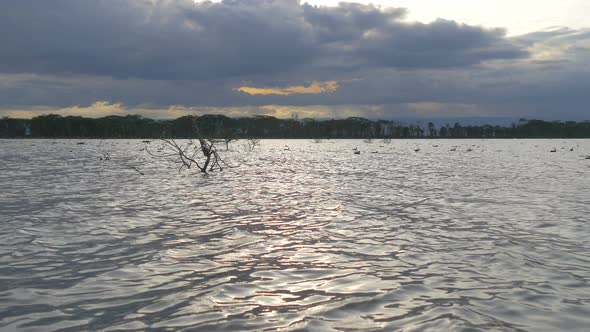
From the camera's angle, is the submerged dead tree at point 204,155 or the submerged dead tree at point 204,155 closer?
the submerged dead tree at point 204,155

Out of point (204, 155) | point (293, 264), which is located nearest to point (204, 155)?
point (204, 155)

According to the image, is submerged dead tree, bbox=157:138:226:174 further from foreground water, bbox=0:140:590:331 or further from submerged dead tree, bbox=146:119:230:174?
foreground water, bbox=0:140:590:331

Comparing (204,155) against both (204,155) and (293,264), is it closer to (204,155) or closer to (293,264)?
(204,155)

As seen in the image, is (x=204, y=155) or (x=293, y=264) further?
(x=204, y=155)

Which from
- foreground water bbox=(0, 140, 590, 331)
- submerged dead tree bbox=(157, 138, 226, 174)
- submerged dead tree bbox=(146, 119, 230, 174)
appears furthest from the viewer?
submerged dead tree bbox=(157, 138, 226, 174)

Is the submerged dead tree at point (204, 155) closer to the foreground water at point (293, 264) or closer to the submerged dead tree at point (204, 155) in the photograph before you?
the submerged dead tree at point (204, 155)

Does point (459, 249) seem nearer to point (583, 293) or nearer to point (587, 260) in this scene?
point (587, 260)

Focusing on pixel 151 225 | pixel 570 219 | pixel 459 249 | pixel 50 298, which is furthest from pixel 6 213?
pixel 570 219

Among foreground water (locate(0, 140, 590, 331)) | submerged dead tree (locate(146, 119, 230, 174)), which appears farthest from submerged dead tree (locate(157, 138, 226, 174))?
foreground water (locate(0, 140, 590, 331))

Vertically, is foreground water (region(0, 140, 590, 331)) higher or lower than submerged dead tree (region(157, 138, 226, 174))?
lower

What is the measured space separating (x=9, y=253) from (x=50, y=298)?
383 centimetres

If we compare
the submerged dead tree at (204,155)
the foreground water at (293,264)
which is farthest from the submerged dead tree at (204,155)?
the foreground water at (293,264)

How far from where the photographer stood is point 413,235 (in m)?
12.6

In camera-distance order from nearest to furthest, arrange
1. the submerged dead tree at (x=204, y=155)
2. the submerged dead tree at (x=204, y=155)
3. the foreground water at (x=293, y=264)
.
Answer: the foreground water at (x=293, y=264) → the submerged dead tree at (x=204, y=155) → the submerged dead tree at (x=204, y=155)
